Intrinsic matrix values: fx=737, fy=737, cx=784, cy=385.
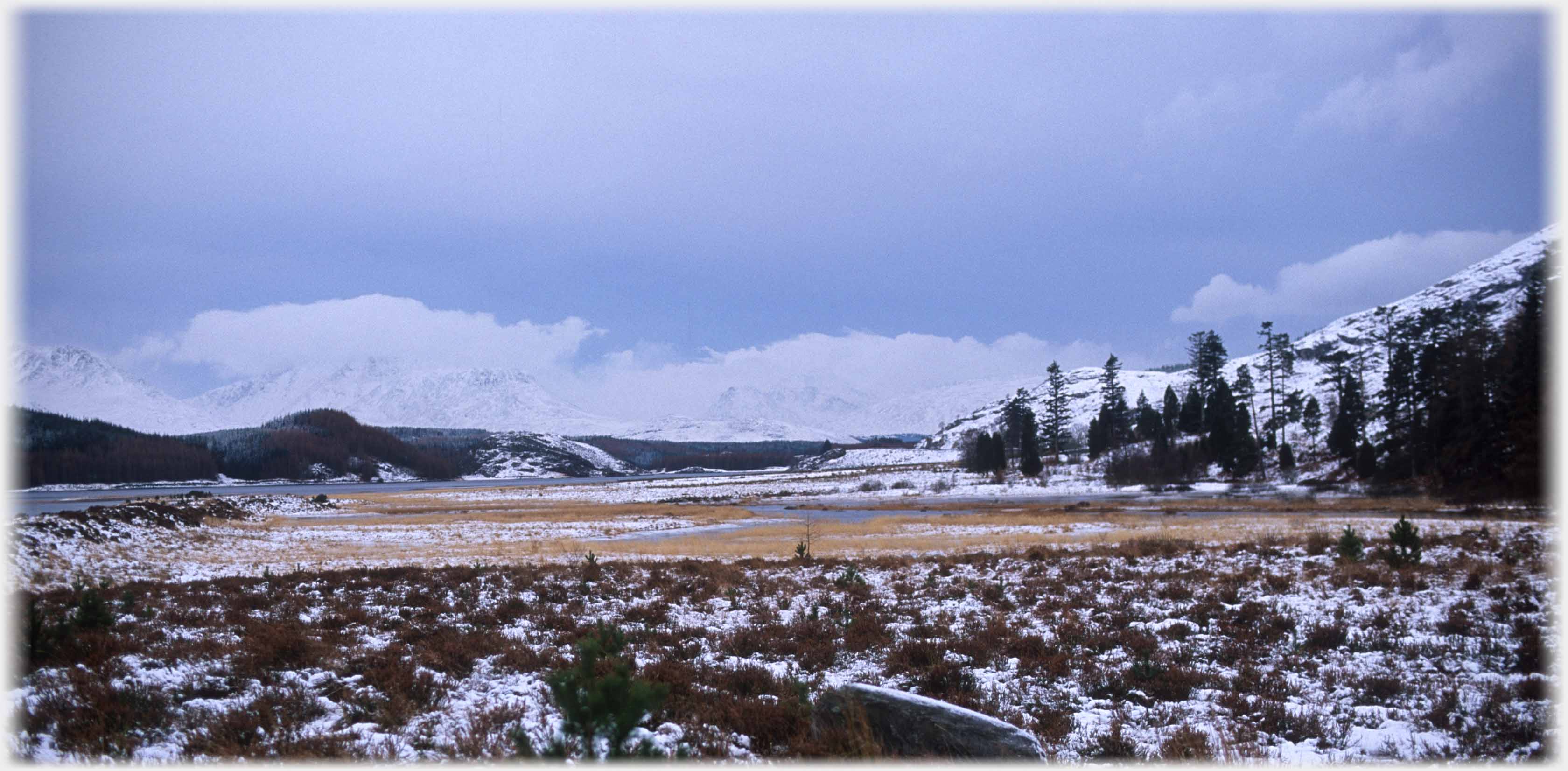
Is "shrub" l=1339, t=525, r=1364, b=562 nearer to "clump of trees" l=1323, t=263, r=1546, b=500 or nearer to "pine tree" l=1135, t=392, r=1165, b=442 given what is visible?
"clump of trees" l=1323, t=263, r=1546, b=500

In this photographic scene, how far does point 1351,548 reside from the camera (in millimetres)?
18359

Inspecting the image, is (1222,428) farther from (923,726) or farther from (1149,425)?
(923,726)

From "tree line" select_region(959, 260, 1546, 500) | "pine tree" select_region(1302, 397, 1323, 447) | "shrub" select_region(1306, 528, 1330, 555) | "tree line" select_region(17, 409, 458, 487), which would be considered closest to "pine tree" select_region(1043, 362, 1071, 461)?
"tree line" select_region(959, 260, 1546, 500)

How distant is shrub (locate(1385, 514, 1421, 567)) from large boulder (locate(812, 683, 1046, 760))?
1536cm

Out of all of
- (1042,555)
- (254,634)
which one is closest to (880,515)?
(1042,555)

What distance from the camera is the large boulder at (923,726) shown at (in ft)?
19.8

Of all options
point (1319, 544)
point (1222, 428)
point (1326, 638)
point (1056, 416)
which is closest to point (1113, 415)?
point (1056, 416)

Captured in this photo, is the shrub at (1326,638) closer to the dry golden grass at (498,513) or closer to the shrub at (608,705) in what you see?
the shrub at (608,705)

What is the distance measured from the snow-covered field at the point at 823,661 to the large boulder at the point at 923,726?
520mm

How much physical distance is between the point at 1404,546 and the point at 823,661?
1584cm

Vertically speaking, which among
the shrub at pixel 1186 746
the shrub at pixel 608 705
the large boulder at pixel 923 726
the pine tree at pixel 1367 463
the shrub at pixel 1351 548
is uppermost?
the shrub at pixel 608 705

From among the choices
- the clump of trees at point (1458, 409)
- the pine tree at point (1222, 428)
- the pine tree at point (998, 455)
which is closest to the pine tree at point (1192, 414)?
the pine tree at point (1222, 428)

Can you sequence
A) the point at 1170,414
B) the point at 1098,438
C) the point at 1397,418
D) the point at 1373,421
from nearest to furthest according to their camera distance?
the point at 1397,418, the point at 1373,421, the point at 1170,414, the point at 1098,438

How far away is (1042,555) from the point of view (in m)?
21.6
